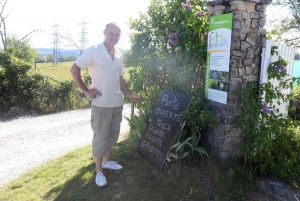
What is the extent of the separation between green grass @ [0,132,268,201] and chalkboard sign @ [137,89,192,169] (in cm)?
17

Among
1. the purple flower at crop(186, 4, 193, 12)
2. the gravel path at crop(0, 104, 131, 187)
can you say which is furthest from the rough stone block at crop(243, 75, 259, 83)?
the gravel path at crop(0, 104, 131, 187)

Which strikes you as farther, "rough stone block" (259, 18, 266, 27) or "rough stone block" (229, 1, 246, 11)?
"rough stone block" (259, 18, 266, 27)

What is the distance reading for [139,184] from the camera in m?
3.27

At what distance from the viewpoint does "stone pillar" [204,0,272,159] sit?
3.19 meters

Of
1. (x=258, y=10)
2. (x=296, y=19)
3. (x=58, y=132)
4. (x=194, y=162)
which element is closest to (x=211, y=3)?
(x=258, y=10)

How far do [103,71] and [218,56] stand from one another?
5.25 feet

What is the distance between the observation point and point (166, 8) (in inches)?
173

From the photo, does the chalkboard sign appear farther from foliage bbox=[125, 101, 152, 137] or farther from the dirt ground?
the dirt ground

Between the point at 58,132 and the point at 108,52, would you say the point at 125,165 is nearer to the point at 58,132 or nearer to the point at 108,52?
the point at 108,52

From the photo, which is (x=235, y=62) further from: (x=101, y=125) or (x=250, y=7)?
(x=101, y=125)

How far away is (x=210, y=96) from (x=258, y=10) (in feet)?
4.36

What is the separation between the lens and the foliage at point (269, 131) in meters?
3.18

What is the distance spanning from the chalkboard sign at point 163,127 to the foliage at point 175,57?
157 mm

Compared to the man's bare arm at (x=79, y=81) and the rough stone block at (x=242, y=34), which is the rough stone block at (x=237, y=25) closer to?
the rough stone block at (x=242, y=34)
